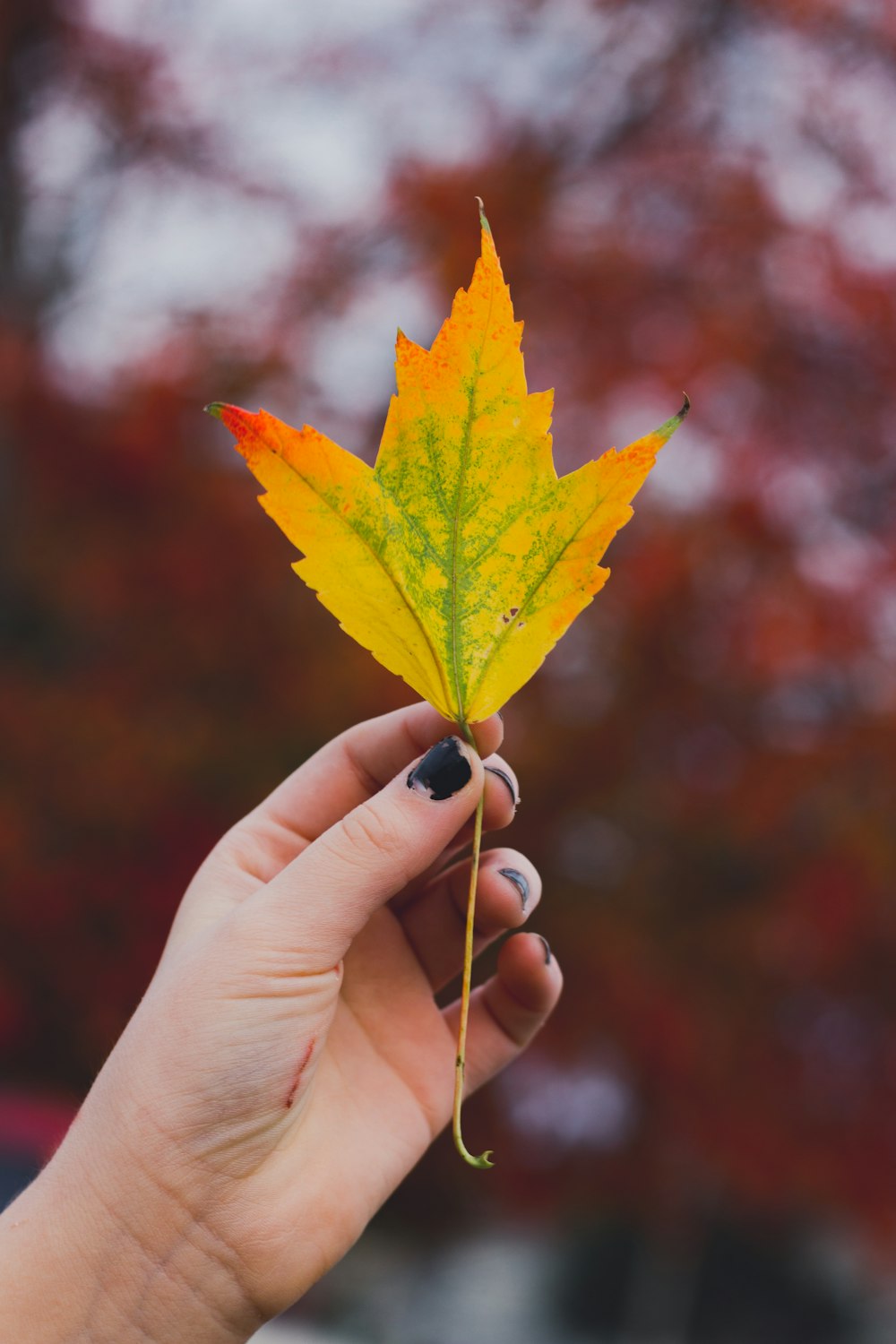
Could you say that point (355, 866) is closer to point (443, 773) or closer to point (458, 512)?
point (443, 773)

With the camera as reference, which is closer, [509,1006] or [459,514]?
[459,514]

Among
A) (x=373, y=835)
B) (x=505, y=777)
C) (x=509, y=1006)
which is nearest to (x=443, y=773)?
(x=373, y=835)

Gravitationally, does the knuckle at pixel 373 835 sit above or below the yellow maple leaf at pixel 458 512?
below

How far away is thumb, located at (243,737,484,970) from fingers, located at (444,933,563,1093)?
0.31m

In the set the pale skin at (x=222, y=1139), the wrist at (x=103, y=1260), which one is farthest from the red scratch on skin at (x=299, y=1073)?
the wrist at (x=103, y=1260)

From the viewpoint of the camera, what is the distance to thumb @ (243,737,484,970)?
84cm

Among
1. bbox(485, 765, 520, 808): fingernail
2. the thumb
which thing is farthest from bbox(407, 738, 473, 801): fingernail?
bbox(485, 765, 520, 808): fingernail

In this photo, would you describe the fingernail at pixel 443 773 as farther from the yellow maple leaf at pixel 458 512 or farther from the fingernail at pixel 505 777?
the fingernail at pixel 505 777

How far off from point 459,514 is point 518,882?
40 centimetres

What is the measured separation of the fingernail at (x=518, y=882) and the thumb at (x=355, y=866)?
199 millimetres

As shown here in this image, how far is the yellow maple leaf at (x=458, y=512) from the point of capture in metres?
0.81

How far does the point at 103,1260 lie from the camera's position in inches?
32.8

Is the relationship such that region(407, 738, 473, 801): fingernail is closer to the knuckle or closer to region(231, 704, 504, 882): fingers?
the knuckle

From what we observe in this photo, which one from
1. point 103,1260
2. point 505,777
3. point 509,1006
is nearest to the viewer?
point 103,1260
